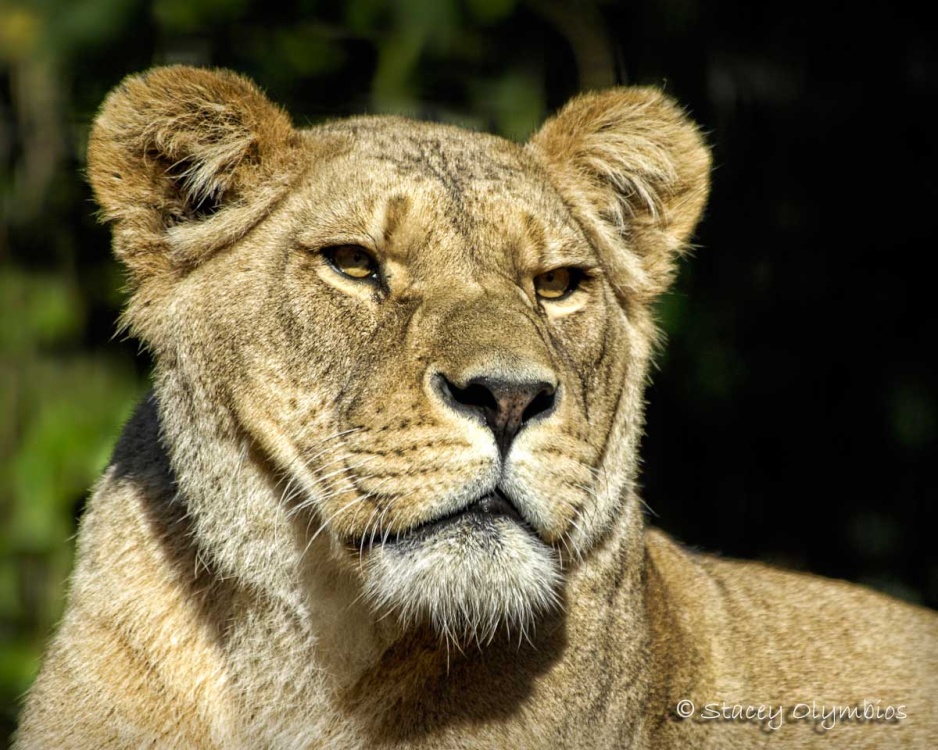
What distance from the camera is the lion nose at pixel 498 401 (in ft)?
8.91

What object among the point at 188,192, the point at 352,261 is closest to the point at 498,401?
the point at 352,261

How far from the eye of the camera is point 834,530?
610 cm

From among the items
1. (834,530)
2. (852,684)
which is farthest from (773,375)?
(852,684)

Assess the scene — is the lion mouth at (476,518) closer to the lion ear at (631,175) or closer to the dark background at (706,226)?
the lion ear at (631,175)

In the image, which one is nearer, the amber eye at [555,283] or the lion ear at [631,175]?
the amber eye at [555,283]

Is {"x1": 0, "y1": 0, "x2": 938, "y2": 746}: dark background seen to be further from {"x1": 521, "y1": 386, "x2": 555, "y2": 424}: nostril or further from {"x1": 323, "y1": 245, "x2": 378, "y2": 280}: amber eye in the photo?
{"x1": 521, "y1": 386, "x2": 555, "y2": 424}: nostril

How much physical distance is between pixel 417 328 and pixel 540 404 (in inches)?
13.6

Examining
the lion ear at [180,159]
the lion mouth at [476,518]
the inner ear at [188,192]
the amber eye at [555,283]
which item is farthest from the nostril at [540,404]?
the inner ear at [188,192]

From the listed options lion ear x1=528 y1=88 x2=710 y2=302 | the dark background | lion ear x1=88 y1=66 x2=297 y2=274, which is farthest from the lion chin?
the dark background

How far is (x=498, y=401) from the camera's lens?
2.71 meters

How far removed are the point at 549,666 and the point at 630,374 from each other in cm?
88

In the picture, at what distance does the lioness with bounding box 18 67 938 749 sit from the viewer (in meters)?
2.81

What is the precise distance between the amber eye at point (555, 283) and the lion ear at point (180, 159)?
0.70m

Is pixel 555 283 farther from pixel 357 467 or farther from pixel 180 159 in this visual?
pixel 180 159
